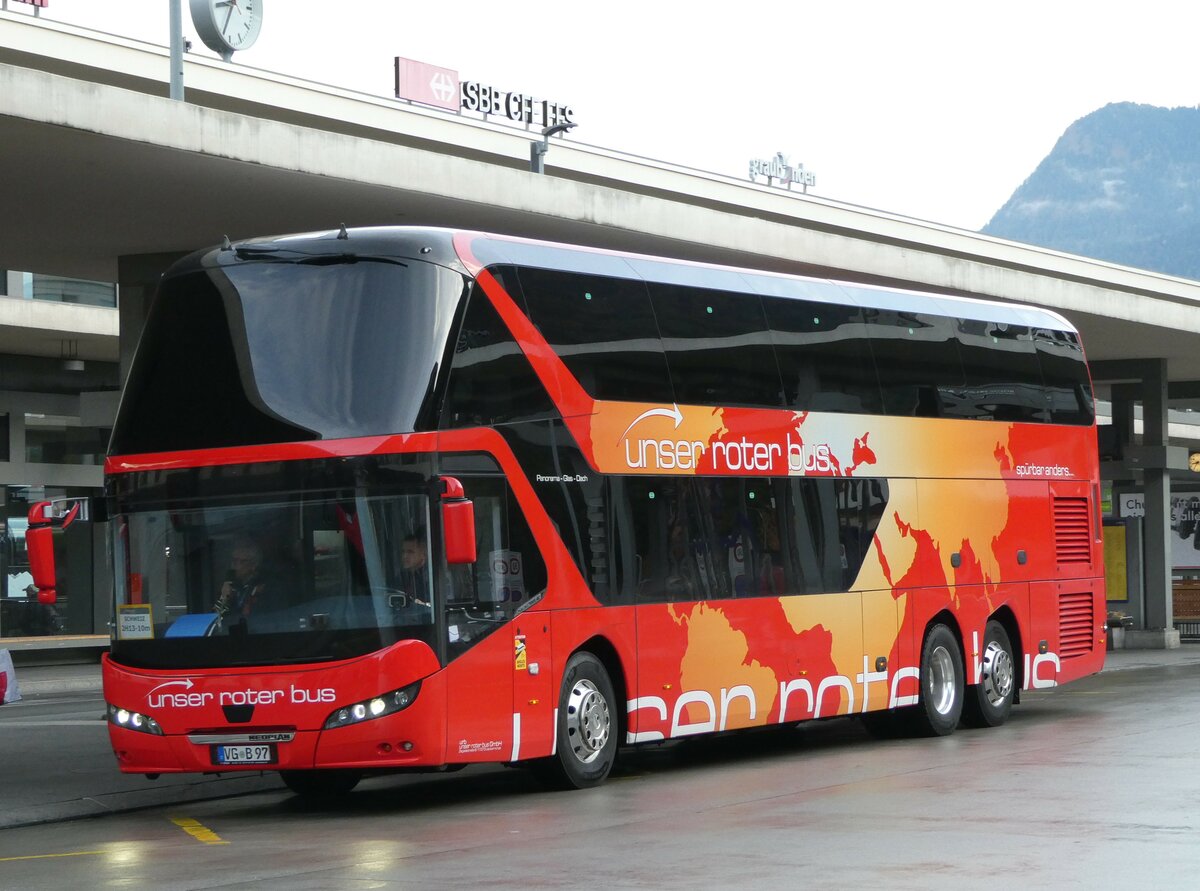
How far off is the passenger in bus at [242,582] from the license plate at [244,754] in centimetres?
88

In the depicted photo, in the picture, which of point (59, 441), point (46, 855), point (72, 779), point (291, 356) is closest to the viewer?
point (46, 855)

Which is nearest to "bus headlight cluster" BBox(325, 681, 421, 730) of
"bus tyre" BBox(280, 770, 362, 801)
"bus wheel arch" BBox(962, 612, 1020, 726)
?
"bus tyre" BBox(280, 770, 362, 801)

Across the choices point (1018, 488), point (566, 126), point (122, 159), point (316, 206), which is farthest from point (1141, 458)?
point (122, 159)

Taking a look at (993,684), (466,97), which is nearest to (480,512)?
(993,684)

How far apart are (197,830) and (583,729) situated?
9.42 feet

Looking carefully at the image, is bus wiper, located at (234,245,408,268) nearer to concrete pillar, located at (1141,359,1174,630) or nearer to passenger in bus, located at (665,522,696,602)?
passenger in bus, located at (665,522,696,602)

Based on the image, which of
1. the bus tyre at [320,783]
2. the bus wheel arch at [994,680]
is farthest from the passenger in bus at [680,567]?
the bus wheel arch at [994,680]

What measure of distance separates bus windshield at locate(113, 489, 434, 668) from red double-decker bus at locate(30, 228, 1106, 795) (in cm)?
2

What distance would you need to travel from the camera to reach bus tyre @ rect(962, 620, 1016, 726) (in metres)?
19.0

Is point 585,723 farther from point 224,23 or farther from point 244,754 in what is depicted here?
point 224,23

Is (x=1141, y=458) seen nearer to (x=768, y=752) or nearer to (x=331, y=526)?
(x=768, y=752)

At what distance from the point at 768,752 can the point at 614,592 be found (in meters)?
3.76

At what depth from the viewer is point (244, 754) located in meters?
12.5

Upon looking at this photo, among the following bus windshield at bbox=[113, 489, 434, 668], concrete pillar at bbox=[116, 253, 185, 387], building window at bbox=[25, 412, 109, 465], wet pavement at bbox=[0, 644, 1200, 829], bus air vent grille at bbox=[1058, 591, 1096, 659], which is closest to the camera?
bus windshield at bbox=[113, 489, 434, 668]
